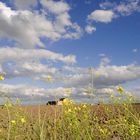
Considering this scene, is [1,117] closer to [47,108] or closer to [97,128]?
[47,108]

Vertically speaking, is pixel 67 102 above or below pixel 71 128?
above

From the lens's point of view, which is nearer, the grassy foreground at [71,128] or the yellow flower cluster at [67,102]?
the grassy foreground at [71,128]

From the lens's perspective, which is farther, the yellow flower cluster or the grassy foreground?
the yellow flower cluster

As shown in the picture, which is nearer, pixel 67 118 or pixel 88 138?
A: pixel 88 138

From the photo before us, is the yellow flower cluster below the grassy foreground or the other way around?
the other way around

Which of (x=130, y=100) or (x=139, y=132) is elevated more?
(x=130, y=100)

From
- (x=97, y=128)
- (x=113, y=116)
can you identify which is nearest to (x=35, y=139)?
(x=97, y=128)

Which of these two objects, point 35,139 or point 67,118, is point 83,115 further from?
point 35,139

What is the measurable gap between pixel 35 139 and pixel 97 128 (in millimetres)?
1433

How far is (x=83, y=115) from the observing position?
8.79m

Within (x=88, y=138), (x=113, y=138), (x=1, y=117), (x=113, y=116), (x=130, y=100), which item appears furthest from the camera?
(x=1, y=117)

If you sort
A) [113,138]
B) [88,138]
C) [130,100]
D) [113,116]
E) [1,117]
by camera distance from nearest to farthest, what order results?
[88,138]
[113,138]
[130,100]
[113,116]
[1,117]

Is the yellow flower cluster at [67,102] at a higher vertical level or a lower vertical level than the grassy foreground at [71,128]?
higher

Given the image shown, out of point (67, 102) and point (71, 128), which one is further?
point (67, 102)
